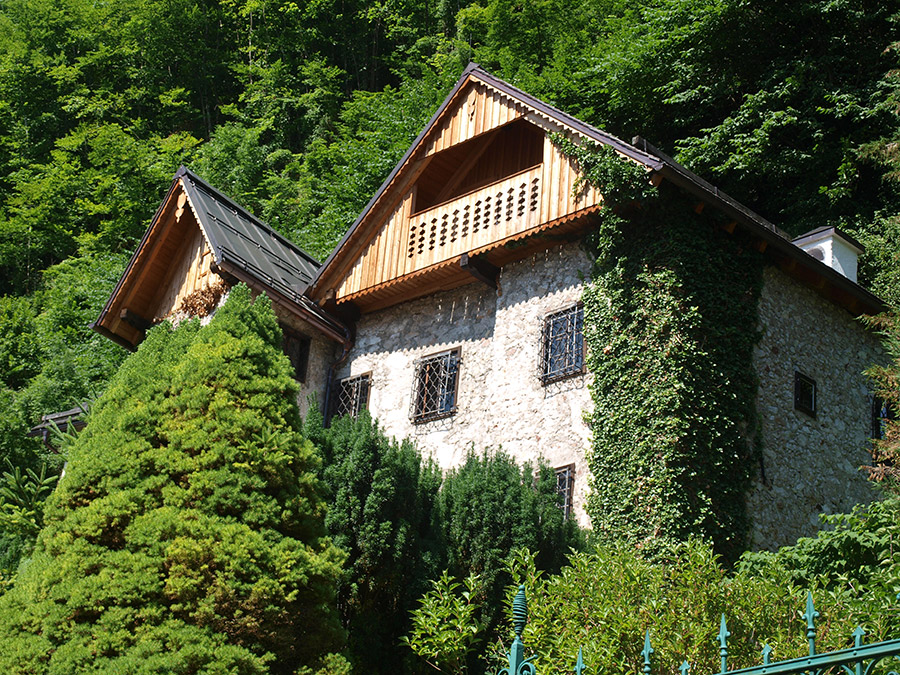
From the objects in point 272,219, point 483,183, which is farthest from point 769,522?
point 272,219

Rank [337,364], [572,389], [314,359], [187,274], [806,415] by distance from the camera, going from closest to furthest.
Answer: [572,389] → [806,415] → [187,274] → [314,359] → [337,364]

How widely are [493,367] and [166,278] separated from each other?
6.98 meters

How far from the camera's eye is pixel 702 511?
12.4 metres

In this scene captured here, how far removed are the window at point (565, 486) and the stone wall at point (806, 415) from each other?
94.8 inches

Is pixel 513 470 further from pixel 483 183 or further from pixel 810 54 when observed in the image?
pixel 810 54

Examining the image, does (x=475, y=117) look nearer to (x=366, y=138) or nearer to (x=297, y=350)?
(x=297, y=350)

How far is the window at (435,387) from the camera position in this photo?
1611 cm

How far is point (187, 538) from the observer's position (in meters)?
8.95

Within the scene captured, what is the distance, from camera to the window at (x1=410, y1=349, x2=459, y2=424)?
16.1 meters

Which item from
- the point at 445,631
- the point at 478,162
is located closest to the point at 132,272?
the point at 478,162

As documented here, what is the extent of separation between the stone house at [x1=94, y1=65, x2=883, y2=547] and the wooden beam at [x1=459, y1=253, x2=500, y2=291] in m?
0.03

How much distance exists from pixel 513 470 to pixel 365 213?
6.87 metres

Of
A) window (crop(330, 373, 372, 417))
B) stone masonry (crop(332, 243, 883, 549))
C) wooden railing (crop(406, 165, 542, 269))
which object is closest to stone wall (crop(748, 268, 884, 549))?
stone masonry (crop(332, 243, 883, 549))

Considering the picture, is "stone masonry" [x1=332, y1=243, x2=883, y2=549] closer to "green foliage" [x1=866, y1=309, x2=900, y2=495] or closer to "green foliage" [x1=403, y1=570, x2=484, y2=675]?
"green foliage" [x1=866, y1=309, x2=900, y2=495]
